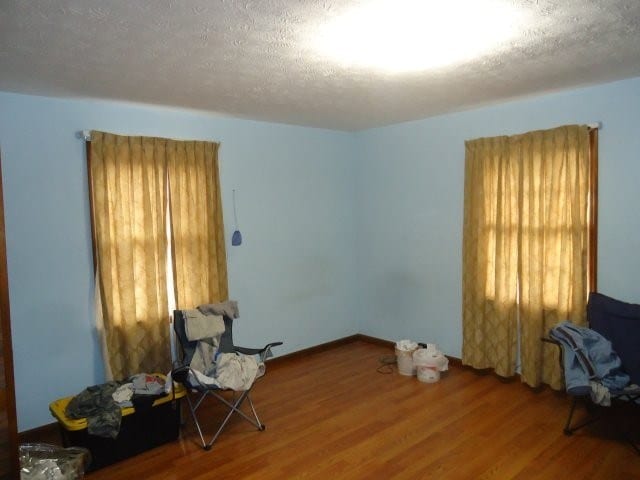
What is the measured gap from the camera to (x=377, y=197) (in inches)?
198

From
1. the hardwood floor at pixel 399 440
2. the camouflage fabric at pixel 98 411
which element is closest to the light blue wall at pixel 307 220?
the camouflage fabric at pixel 98 411

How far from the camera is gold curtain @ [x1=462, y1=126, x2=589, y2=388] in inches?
136

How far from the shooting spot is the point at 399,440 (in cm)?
307

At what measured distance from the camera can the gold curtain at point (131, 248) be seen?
3393mm

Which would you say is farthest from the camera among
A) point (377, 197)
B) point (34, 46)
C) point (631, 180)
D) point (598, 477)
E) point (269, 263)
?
point (377, 197)

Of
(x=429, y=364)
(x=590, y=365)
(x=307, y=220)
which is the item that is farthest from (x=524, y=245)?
(x=307, y=220)

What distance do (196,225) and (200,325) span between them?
0.92 meters

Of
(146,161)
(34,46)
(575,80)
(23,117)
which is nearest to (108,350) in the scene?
(146,161)

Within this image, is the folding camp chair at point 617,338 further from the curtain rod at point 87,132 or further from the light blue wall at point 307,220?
the curtain rod at point 87,132

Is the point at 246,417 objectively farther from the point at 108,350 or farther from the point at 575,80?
the point at 575,80

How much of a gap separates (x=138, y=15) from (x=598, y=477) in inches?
136

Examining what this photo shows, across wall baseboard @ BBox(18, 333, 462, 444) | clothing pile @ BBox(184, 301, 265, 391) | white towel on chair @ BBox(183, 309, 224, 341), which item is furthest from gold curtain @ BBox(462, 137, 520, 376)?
white towel on chair @ BBox(183, 309, 224, 341)

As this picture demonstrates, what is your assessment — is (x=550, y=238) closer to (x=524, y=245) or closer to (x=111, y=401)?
(x=524, y=245)

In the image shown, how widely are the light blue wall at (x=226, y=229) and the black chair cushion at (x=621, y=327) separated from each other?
2684mm
